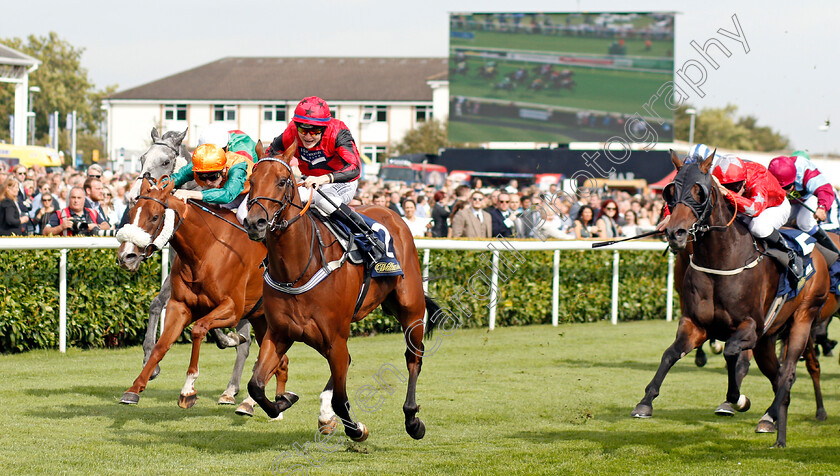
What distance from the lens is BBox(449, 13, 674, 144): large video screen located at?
92.4 feet

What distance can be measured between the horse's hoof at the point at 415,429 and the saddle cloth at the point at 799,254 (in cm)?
238

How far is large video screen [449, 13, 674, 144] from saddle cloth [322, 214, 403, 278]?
2315cm

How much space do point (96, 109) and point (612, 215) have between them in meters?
62.8

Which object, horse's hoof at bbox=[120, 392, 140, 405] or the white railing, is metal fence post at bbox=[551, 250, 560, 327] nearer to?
the white railing

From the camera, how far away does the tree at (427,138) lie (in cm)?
4875

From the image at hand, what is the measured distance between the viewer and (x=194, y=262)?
6.19 meters

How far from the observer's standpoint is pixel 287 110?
182ft

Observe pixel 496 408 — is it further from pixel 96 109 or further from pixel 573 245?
pixel 96 109

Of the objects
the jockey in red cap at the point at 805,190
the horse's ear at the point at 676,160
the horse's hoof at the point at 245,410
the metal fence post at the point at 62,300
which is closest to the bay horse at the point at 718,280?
the horse's ear at the point at 676,160

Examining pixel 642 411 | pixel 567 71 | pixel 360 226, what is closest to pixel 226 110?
pixel 567 71

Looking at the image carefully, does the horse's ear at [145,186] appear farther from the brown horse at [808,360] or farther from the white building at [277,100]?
the white building at [277,100]

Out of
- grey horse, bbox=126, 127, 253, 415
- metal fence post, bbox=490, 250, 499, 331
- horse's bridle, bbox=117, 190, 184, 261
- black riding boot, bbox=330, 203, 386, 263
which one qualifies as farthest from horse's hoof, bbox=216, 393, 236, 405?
metal fence post, bbox=490, 250, 499, 331

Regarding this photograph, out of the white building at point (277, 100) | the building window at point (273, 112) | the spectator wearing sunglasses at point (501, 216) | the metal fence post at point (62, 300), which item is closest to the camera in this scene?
the metal fence post at point (62, 300)

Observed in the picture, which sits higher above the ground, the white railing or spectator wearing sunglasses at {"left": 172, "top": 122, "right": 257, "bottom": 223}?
spectator wearing sunglasses at {"left": 172, "top": 122, "right": 257, "bottom": 223}
